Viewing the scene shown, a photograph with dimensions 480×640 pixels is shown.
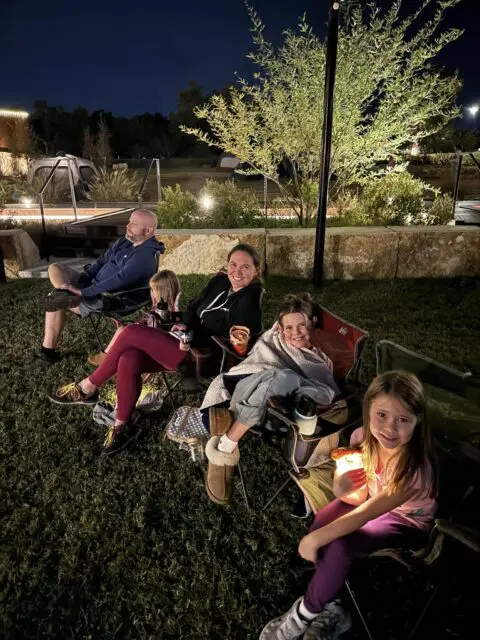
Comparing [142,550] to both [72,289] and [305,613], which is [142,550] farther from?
[72,289]

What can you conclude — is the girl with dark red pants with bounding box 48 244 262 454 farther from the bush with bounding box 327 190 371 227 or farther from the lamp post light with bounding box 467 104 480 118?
the lamp post light with bounding box 467 104 480 118

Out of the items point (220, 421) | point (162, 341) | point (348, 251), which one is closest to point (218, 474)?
point (220, 421)

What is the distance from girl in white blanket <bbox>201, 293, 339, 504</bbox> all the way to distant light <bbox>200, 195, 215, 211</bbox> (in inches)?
196

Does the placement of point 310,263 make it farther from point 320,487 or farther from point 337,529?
point 337,529

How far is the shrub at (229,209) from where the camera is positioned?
6578 millimetres

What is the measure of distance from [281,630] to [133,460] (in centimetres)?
130

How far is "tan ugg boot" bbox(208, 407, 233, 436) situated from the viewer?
2.28 metres

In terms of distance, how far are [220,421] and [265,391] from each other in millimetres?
308

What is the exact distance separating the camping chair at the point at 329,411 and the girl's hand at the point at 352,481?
0.69 ft

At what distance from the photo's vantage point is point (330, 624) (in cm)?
173

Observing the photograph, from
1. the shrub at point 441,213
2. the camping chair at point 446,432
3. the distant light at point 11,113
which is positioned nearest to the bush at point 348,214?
the shrub at point 441,213

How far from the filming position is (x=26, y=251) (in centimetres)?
693

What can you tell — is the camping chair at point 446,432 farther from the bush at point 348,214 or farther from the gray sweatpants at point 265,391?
the bush at point 348,214

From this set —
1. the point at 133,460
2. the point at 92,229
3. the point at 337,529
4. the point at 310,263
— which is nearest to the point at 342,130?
the point at 310,263
